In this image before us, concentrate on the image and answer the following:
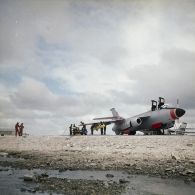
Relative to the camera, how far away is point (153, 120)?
1628 inches

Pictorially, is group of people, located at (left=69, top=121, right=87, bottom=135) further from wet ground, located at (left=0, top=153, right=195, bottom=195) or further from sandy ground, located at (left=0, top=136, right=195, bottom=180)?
wet ground, located at (left=0, top=153, right=195, bottom=195)

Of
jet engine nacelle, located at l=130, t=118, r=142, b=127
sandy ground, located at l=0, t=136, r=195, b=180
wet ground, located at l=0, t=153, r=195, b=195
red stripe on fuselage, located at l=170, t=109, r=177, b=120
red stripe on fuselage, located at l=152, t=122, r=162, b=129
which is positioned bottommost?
wet ground, located at l=0, t=153, r=195, b=195

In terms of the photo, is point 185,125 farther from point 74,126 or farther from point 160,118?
point 74,126

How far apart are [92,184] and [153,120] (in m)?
30.0

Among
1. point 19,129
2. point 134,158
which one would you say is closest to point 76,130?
point 19,129

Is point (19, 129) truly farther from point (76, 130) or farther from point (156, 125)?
point (156, 125)

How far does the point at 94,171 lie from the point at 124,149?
693 cm

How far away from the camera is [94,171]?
1566 cm

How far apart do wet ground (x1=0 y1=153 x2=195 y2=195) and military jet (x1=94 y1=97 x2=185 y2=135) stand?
2513 cm

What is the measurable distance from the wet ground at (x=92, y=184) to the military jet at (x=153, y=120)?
25.1 metres

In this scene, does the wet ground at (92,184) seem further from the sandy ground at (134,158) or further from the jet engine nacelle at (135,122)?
the jet engine nacelle at (135,122)

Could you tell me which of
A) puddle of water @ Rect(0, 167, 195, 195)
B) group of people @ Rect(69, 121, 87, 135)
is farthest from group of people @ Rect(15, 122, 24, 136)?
puddle of water @ Rect(0, 167, 195, 195)

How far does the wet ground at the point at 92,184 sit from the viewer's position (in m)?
11.2

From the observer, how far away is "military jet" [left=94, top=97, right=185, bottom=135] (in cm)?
3906
